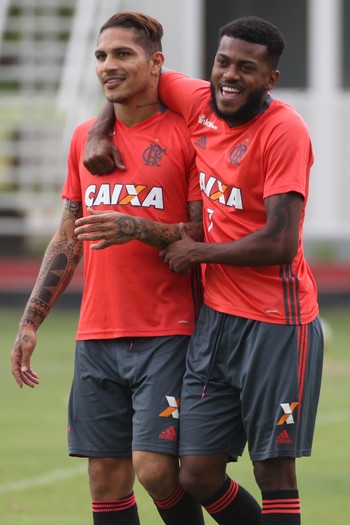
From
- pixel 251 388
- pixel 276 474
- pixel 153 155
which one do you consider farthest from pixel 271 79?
pixel 276 474

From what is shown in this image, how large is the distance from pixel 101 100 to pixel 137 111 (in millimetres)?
14002

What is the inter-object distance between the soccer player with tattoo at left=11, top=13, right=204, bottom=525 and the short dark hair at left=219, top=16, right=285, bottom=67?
55cm

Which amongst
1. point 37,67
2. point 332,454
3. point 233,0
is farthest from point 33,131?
point 332,454

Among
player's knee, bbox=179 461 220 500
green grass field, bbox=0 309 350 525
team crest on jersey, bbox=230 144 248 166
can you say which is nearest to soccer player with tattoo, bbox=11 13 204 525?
player's knee, bbox=179 461 220 500

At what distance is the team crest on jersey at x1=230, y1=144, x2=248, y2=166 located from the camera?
5.94m

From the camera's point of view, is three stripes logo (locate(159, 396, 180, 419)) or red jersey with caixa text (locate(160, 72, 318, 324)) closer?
red jersey with caixa text (locate(160, 72, 318, 324))

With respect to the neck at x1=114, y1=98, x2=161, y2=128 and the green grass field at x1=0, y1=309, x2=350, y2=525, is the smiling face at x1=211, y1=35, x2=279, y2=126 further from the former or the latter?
the green grass field at x1=0, y1=309, x2=350, y2=525

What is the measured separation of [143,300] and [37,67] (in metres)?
15.1

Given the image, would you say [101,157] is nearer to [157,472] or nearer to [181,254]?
[181,254]

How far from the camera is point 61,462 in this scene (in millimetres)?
9188

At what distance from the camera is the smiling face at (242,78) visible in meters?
5.93

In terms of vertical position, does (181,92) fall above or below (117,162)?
above

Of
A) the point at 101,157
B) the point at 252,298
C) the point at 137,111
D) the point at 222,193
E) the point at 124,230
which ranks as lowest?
the point at 252,298

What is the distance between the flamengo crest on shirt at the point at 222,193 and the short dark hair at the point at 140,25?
0.69 meters
